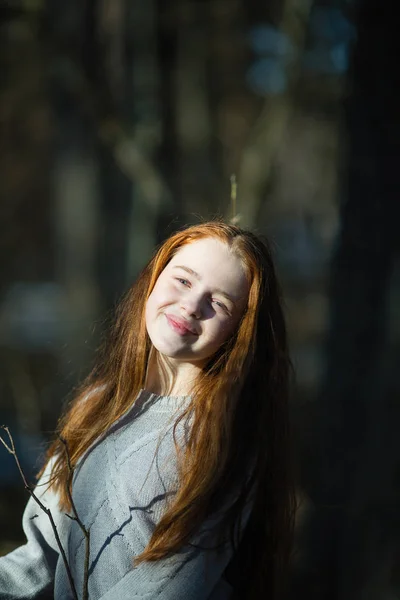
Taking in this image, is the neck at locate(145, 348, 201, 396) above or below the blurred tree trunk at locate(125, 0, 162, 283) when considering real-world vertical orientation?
below

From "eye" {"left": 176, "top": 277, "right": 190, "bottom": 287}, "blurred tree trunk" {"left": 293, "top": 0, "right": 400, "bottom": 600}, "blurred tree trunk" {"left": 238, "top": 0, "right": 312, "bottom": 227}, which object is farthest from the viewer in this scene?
"blurred tree trunk" {"left": 238, "top": 0, "right": 312, "bottom": 227}

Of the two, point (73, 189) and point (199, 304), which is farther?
point (73, 189)

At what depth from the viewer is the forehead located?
1.39 meters

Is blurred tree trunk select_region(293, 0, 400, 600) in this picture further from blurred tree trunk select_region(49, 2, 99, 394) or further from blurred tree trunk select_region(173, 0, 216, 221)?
blurred tree trunk select_region(173, 0, 216, 221)

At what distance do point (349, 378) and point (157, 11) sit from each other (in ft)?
9.83

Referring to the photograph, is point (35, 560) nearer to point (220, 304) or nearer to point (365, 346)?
point (220, 304)

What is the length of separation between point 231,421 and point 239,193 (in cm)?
263

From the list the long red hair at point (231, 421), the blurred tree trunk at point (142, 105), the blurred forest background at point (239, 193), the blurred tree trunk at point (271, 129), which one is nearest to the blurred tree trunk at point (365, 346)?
the blurred forest background at point (239, 193)

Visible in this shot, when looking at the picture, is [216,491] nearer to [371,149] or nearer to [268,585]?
[268,585]

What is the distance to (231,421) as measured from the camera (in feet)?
4.55

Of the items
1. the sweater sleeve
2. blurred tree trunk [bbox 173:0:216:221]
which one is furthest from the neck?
blurred tree trunk [bbox 173:0:216:221]

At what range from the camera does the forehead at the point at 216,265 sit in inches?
54.7

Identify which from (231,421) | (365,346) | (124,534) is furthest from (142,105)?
(124,534)

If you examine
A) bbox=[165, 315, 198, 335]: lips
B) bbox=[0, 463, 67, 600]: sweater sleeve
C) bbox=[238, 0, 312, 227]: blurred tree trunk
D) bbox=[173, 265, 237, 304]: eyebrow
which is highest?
bbox=[238, 0, 312, 227]: blurred tree trunk
